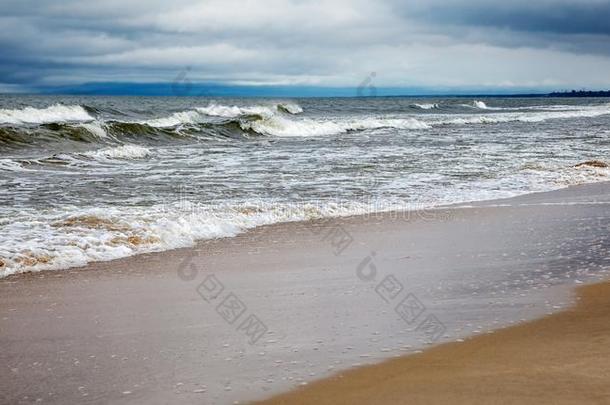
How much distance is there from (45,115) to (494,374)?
128 feet

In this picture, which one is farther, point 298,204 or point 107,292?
point 298,204

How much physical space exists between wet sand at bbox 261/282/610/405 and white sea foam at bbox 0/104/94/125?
114 ft

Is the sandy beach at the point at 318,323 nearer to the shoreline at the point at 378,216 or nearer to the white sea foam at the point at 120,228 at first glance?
the shoreline at the point at 378,216

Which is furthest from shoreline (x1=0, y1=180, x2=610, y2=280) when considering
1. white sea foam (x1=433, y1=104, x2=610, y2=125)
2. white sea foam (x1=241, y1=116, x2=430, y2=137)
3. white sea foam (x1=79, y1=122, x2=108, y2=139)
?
white sea foam (x1=433, y1=104, x2=610, y2=125)

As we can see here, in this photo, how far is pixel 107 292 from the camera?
6.10 metres

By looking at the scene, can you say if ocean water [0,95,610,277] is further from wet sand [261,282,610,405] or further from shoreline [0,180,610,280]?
wet sand [261,282,610,405]

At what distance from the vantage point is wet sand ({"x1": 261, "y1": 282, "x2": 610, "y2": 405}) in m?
3.75

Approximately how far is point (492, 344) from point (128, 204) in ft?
24.2

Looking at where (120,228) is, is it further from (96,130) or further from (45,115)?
(45,115)

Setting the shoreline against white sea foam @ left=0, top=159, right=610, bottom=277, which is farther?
white sea foam @ left=0, top=159, right=610, bottom=277

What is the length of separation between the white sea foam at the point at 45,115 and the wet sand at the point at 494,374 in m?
34.6

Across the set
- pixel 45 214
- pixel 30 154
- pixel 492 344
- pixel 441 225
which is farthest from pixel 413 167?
pixel 492 344

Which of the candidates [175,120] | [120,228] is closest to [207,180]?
[120,228]

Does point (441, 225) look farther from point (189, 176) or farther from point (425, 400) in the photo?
point (189, 176)
